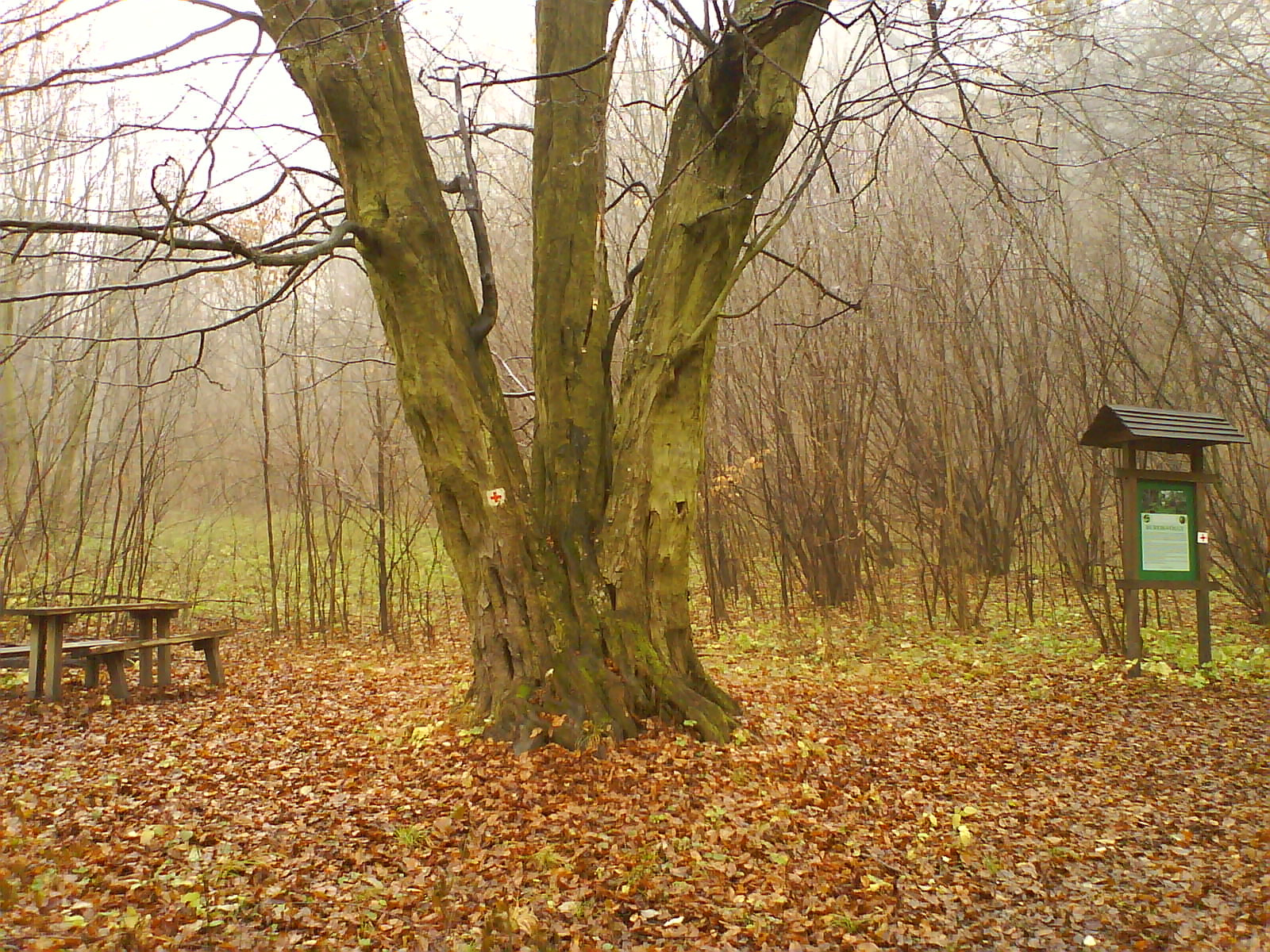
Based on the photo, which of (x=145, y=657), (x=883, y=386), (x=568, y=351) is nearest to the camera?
(x=568, y=351)

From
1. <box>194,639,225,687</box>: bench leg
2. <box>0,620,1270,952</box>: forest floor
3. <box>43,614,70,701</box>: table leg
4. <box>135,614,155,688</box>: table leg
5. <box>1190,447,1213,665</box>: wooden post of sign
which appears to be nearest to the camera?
<box>0,620,1270,952</box>: forest floor

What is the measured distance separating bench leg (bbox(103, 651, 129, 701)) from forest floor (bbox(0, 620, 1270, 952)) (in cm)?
9

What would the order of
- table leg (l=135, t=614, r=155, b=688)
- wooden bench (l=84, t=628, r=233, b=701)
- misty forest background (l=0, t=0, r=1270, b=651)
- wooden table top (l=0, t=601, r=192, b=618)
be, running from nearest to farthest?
wooden table top (l=0, t=601, r=192, b=618), wooden bench (l=84, t=628, r=233, b=701), table leg (l=135, t=614, r=155, b=688), misty forest background (l=0, t=0, r=1270, b=651)

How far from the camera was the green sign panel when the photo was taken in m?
7.50

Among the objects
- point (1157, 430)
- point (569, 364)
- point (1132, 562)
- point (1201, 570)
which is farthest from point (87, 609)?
point (1201, 570)

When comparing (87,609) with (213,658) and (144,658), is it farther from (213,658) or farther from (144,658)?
(213,658)

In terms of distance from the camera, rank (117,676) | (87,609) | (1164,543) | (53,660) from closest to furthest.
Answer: (53,660) < (117,676) < (87,609) < (1164,543)

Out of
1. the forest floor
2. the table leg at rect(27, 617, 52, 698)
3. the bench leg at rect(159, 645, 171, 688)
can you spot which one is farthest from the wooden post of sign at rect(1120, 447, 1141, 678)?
the table leg at rect(27, 617, 52, 698)

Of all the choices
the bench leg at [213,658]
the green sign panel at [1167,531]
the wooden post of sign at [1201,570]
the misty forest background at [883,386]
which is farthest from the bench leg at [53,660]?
the wooden post of sign at [1201,570]

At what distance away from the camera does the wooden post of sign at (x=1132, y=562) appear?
740cm

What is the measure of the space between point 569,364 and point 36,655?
4.30 meters

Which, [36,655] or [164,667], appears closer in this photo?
[36,655]

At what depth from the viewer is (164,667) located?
707cm

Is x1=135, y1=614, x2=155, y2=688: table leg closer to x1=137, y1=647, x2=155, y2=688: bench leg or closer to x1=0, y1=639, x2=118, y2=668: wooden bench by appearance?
x1=137, y1=647, x2=155, y2=688: bench leg
